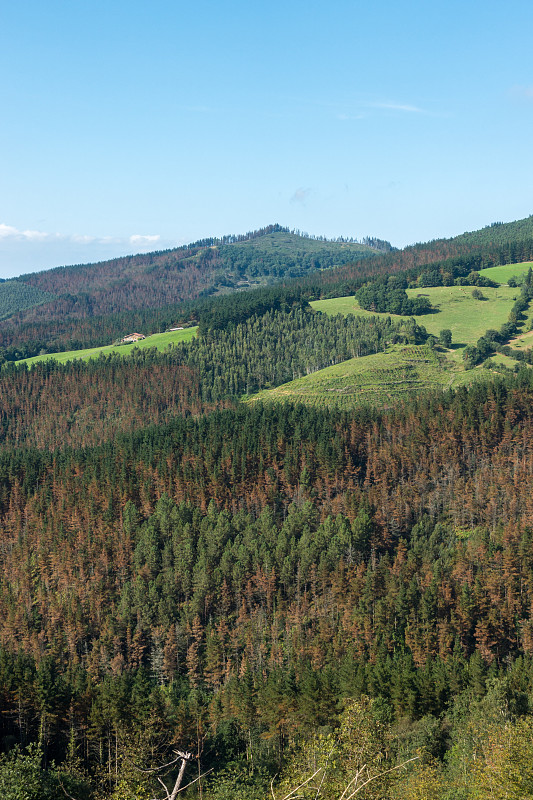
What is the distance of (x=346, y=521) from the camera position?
16038 cm

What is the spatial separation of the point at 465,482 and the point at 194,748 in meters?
105

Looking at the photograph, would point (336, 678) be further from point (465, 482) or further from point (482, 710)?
point (465, 482)

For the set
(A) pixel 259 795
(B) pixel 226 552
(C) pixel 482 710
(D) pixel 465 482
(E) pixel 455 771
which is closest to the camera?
(A) pixel 259 795

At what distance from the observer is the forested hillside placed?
2854 inches

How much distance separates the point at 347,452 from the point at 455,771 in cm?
11980

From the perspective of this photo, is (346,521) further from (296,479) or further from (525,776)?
(525,776)

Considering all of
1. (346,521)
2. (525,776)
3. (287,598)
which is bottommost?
(287,598)

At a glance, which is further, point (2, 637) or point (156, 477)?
point (156, 477)

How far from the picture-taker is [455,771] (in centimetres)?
6881

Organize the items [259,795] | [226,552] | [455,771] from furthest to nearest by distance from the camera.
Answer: [226,552]
[455,771]
[259,795]

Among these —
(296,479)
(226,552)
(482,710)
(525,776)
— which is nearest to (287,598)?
(226,552)

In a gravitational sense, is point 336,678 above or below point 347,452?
below

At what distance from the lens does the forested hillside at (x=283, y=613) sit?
72.5 m

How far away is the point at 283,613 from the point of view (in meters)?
139
